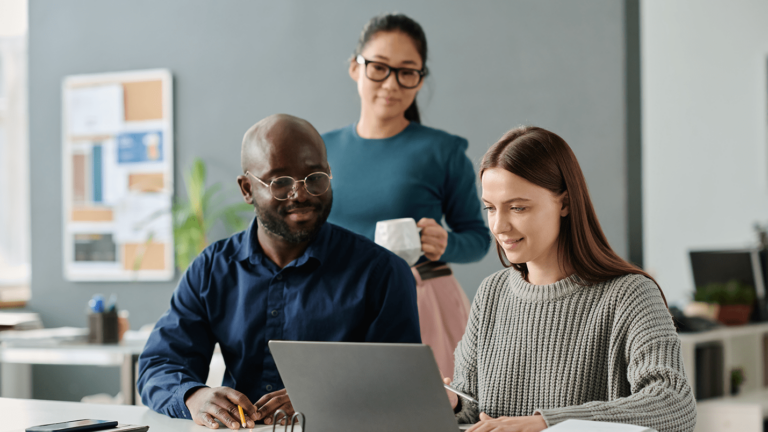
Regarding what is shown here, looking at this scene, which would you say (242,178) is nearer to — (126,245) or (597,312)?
(597,312)

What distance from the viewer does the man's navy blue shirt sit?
4.80 ft

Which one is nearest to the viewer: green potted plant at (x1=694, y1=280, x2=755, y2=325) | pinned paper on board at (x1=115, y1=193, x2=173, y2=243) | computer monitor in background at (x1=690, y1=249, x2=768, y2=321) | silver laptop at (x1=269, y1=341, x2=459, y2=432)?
silver laptop at (x1=269, y1=341, x2=459, y2=432)

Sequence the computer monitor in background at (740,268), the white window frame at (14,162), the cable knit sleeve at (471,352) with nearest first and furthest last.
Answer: the cable knit sleeve at (471,352) → the computer monitor in background at (740,268) → the white window frame at (14,162)

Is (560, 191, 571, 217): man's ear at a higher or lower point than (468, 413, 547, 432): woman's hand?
higher

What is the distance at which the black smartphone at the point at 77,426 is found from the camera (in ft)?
3.73

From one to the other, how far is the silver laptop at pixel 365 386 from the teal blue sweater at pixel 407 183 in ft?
2.66

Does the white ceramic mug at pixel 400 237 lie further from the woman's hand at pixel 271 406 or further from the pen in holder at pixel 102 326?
the pen in holder at pixel 102 326

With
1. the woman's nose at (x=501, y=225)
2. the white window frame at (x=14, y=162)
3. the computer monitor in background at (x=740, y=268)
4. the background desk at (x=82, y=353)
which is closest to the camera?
the woman's nose at (x=501, y=225)

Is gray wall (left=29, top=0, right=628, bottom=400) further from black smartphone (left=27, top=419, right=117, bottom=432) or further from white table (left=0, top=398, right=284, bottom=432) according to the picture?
black smartphone (left=27, top=419, right=117, bottom=432)

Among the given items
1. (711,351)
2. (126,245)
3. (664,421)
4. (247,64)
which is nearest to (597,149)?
(711,351)

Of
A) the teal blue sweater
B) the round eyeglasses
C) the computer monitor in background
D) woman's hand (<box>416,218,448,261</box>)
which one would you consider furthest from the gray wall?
the round eyeglasses

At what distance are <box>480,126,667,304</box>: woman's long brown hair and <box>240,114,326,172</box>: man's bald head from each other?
41cm

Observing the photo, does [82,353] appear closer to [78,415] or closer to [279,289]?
[78,415]

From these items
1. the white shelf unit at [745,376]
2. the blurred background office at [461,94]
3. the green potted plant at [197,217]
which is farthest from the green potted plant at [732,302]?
the green potted plant at [197,217]
